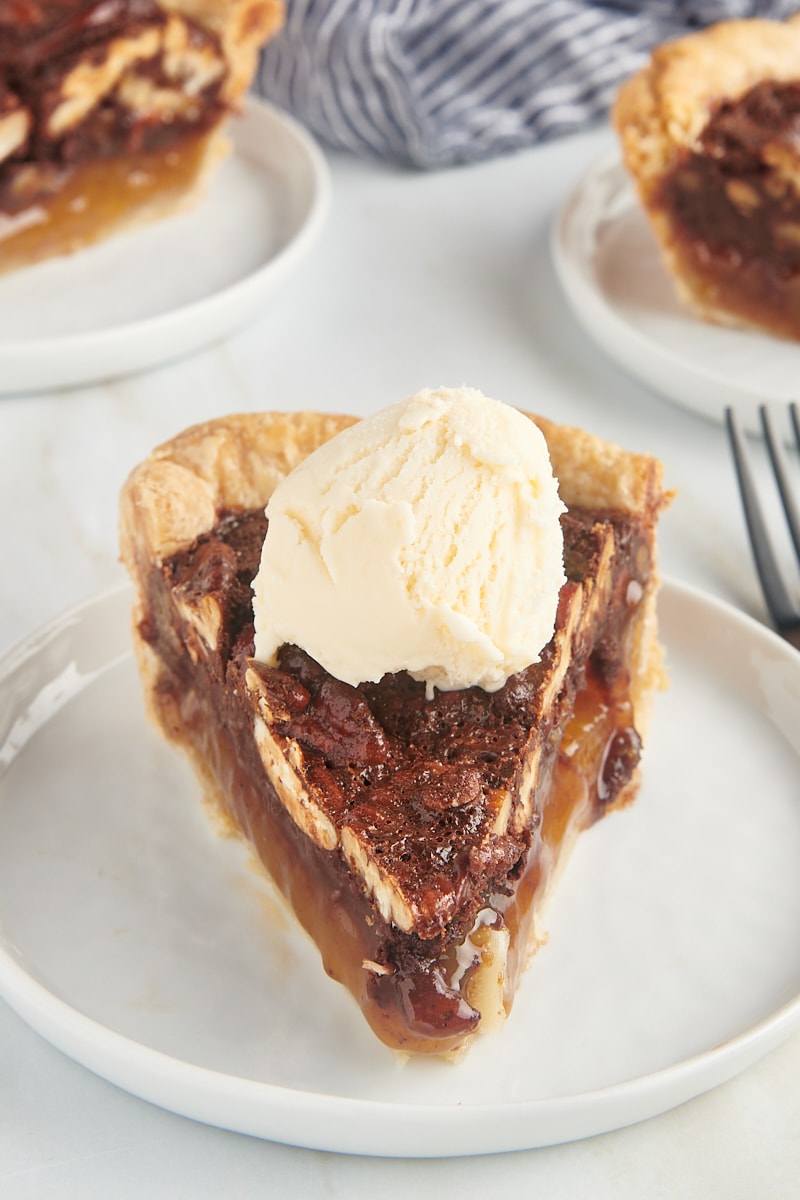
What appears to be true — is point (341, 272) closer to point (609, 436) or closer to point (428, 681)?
point (609, 436)

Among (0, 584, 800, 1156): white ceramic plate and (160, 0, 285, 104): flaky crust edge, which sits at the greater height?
(160, 0, 285, 104): flaky crust edge

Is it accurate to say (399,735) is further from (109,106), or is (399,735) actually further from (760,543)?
(109,106)

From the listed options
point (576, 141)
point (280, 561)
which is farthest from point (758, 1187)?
point (576, 141)

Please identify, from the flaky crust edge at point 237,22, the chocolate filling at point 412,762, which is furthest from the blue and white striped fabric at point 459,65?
the chocolate filling at point 412,762

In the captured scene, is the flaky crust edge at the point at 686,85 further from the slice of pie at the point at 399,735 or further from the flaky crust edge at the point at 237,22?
the slice of pie at the point at 399,735

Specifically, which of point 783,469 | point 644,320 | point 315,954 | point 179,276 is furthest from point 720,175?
point 315,954

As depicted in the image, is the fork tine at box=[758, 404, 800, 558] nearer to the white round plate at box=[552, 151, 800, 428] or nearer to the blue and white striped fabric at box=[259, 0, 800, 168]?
the white round plate at box=[552, 151, 800, 428]

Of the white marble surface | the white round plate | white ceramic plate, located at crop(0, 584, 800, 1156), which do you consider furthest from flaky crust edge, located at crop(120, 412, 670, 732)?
the white round plate
